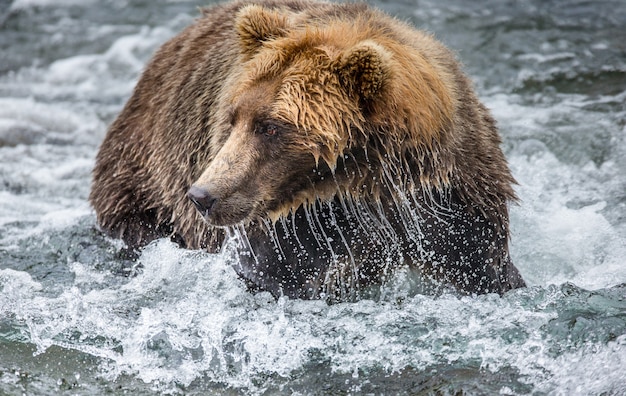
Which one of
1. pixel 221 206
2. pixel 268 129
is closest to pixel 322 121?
pixel 268 129

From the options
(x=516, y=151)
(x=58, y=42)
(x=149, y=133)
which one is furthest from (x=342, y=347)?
(x=58, y=42)

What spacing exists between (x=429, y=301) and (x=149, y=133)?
2.39m

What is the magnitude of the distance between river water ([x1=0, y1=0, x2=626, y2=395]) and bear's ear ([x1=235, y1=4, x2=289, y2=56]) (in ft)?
4.82

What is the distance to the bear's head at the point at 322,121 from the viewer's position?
4.59 meters

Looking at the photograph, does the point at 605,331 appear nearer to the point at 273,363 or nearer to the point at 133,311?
the point at 273,363

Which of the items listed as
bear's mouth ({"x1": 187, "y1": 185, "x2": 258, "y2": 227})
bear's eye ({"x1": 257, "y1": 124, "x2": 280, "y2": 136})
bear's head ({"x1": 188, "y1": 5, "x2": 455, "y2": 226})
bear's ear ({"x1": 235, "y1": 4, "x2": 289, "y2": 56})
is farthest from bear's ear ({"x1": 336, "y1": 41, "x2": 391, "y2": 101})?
bear's mouth ({"x1": 187, "y1": 185, "x2": 258, "y2": 227})

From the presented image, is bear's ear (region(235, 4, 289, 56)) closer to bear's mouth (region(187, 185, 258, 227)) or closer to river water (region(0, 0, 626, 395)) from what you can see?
bear's mouth (region(187, 185, 258, 227))

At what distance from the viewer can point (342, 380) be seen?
488 centimetres

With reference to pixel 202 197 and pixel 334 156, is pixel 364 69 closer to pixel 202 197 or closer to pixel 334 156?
pixel 334 156

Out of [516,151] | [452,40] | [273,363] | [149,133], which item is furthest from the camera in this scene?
[452,40]

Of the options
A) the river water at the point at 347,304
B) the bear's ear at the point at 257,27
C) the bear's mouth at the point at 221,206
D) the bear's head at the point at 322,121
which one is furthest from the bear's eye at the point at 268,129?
the river water at the point at 347,304

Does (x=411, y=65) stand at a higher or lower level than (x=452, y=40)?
higher

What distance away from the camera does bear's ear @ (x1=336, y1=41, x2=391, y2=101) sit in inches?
175

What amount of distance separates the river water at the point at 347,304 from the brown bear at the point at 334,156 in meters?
0.25
